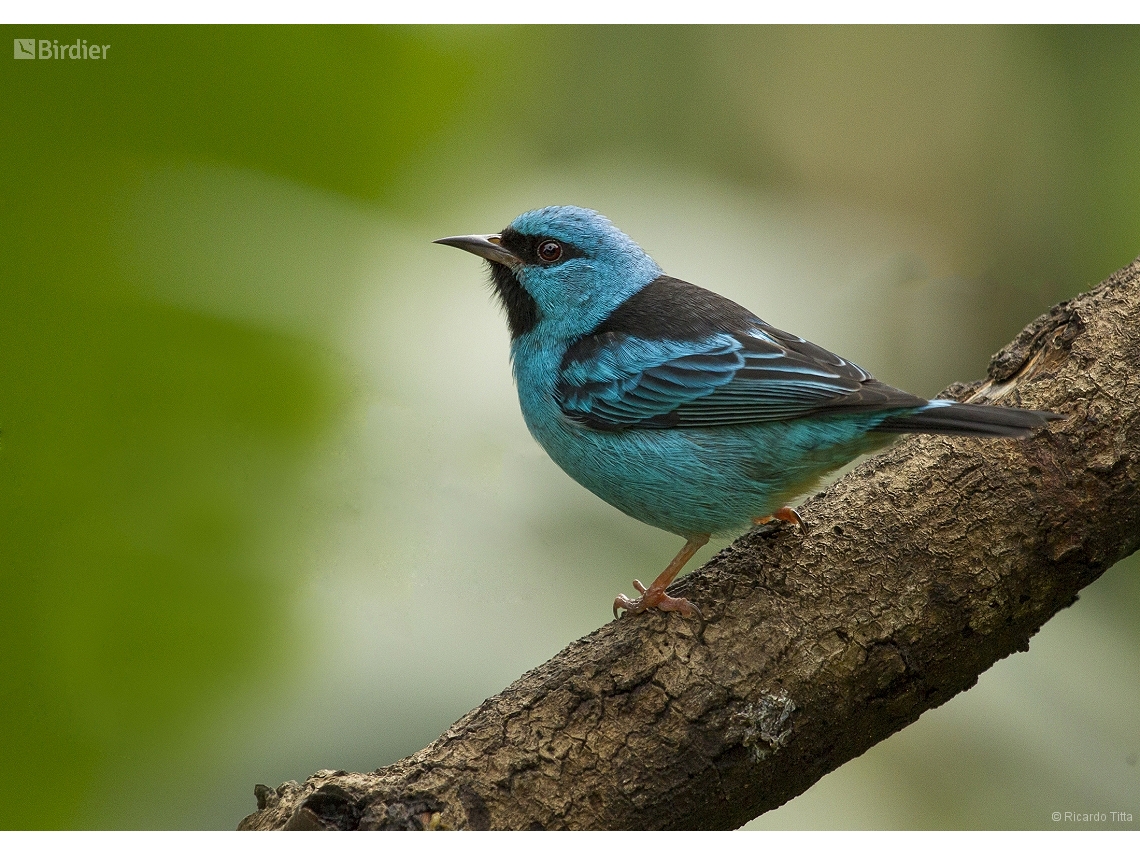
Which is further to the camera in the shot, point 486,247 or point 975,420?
point 486,247

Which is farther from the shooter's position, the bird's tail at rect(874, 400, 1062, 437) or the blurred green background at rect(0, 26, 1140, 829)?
the blurred green background at rect(0, 26, 1140, 829)

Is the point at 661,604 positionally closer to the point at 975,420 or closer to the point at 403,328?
the point at 975,420

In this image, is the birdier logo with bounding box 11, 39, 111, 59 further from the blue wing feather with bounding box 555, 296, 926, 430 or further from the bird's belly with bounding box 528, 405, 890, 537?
the bird's belly with bounding box 528, 405, 890, 537

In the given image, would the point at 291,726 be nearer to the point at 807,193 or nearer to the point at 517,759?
the point at 517,759

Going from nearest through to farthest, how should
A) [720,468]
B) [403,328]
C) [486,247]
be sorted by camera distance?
1. [720,468]
2. [486,247]
3. [403,328]

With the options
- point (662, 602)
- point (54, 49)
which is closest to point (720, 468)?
point (662, 602)

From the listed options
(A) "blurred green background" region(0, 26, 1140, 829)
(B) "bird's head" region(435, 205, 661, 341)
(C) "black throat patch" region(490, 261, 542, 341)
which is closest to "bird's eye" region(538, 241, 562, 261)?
(B) "bird's head" region(435, 205, 661, 341)

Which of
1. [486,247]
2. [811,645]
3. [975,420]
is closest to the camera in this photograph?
[975,420]

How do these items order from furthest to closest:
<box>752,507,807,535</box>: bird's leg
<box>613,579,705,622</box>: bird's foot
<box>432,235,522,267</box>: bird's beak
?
1. <box>432,235,522,267</box>: bird's beak
2. <box>752,507,807,535</box>: bird's leg
3. <box>613,579,705,622</box>: bird's foot

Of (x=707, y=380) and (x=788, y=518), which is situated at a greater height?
(x=707, y=380)
